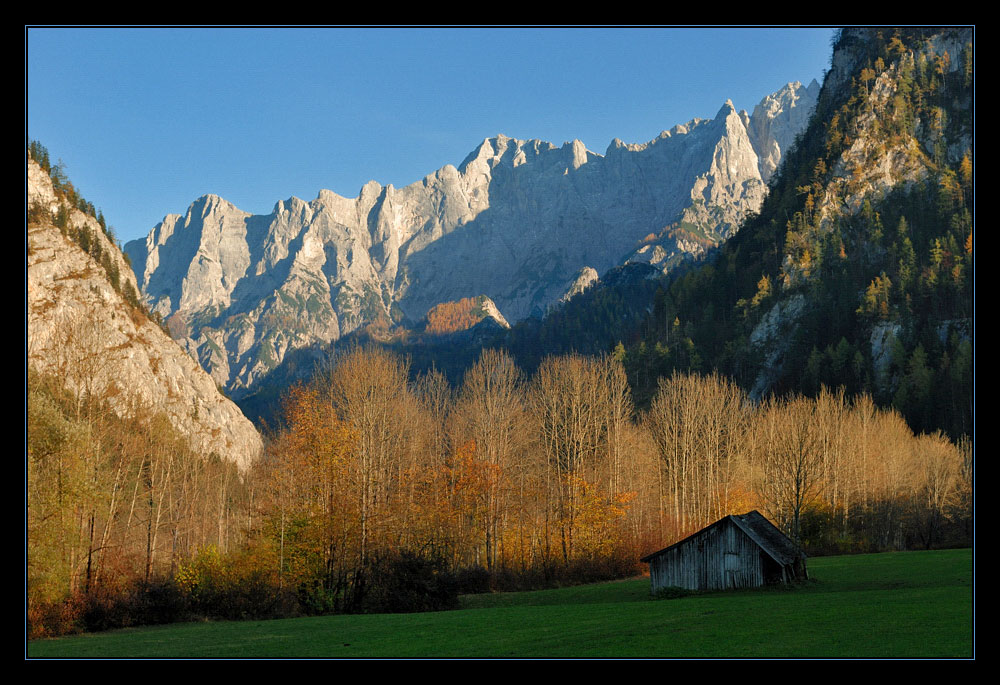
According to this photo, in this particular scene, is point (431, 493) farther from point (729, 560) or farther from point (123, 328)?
point (123, 328)

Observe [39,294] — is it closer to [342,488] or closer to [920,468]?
[342,488]

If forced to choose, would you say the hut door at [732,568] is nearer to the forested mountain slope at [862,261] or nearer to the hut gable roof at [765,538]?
the hut gable roof at [765,538]

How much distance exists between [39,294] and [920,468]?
137 m

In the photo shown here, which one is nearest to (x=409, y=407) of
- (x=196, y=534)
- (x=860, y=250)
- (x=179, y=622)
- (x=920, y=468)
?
(x=196, y=534)

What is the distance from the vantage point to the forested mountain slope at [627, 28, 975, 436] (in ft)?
433

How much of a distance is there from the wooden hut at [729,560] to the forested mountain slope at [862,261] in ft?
271

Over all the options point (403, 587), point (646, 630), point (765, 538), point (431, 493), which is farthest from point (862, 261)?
point (646, 630)

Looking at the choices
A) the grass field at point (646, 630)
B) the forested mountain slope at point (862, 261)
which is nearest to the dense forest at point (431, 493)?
the grass field at point (646, 630)

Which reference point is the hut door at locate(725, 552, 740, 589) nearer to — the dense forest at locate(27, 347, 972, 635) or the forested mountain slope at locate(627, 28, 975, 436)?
the dense forest at locate(27, 347, 972, 635)

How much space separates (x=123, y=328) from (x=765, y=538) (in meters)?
133

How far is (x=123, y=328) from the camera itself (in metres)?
143

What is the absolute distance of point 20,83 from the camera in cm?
2055

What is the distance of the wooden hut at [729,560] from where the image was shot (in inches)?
1779

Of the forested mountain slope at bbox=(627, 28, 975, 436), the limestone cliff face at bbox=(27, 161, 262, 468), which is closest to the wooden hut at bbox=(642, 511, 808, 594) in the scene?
the forested mountain slope at bbox=(627, 28, 975, 436)
